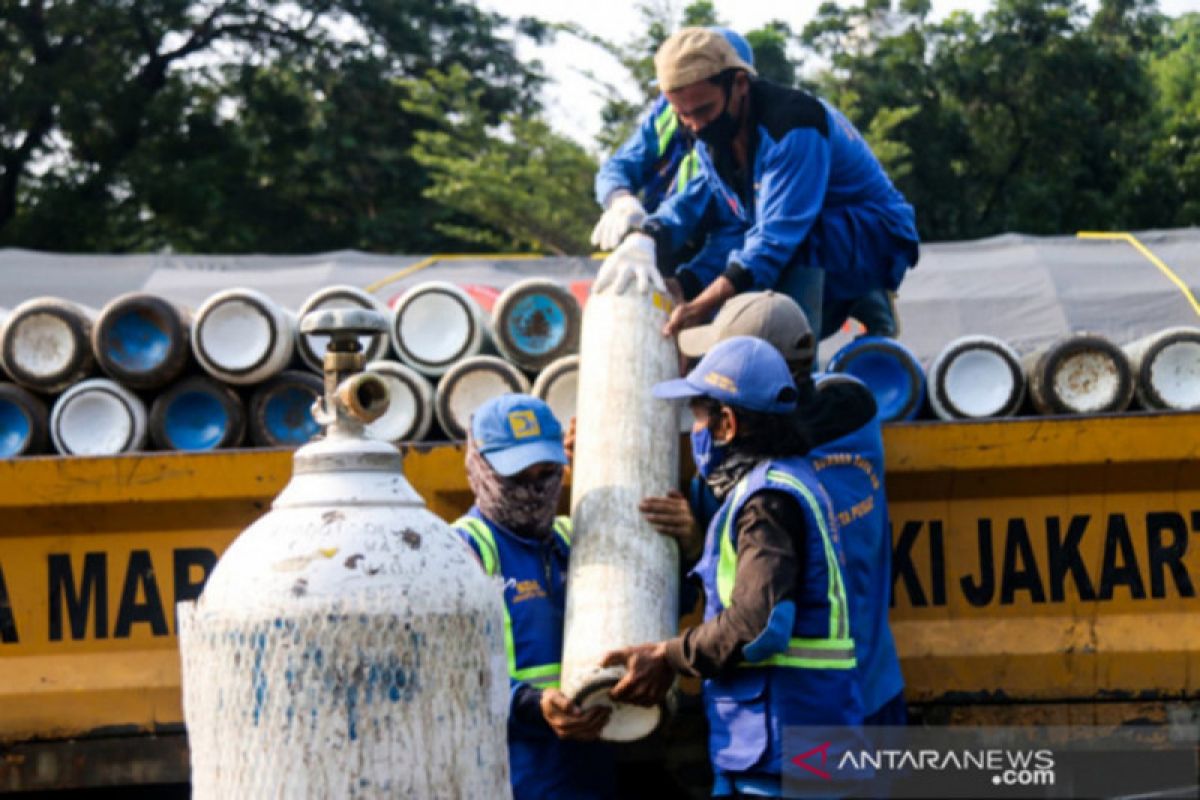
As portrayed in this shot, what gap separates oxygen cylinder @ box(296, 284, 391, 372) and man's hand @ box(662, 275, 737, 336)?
3.03 ft

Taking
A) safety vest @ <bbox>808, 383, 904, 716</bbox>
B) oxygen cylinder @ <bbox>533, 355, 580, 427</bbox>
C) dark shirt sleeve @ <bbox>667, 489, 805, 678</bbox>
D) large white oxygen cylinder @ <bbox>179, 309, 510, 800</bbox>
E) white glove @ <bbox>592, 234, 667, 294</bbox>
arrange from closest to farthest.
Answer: large white oxygen cylinder @ <bbox>179, 309, 510, 800</bbox> → dark shirt sleeve @ <bbox>667, 489, 805, 678</bbox> → safety vest @ <bbox>808, 383, 904, 716</bbox> → white glove @ <bbox>592, 234, 667, 294</bbox> → oxygen cylinder @ <bbox>533, 355, 580, 427</bbox>

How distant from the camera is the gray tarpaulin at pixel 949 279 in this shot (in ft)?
23.8

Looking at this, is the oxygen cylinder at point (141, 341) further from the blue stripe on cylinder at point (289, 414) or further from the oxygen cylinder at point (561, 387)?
the oxygen cylinder at point (561, 387)

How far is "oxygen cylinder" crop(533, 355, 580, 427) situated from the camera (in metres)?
4.77

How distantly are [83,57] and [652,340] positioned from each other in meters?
18.4

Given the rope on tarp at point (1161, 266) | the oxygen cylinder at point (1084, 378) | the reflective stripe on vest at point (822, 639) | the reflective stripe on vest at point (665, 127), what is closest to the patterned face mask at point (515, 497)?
the reflective stripe on vest at point (822, 639)

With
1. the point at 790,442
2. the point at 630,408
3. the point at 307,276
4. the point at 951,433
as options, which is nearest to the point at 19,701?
the point at 630,408

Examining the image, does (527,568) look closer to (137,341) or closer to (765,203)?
(765,203)

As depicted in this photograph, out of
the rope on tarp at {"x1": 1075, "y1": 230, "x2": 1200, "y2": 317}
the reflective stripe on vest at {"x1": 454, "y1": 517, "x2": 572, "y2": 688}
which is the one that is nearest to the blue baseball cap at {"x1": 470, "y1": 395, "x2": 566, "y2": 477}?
the reflective stripe on vest at {"x1": 454, "y1": 517, "x2": 572, "y2": 688}

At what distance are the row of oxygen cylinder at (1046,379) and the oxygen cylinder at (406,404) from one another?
3.59ft

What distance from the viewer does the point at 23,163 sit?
69.7 feet

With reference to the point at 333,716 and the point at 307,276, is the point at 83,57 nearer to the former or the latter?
the point at 307,276

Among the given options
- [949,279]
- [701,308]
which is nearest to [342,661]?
[701,308]

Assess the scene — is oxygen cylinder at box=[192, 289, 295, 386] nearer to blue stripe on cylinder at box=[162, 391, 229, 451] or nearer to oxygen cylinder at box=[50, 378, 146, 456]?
Answer: blue stripe on cylinder at box=[162, 391, 229, 451]
